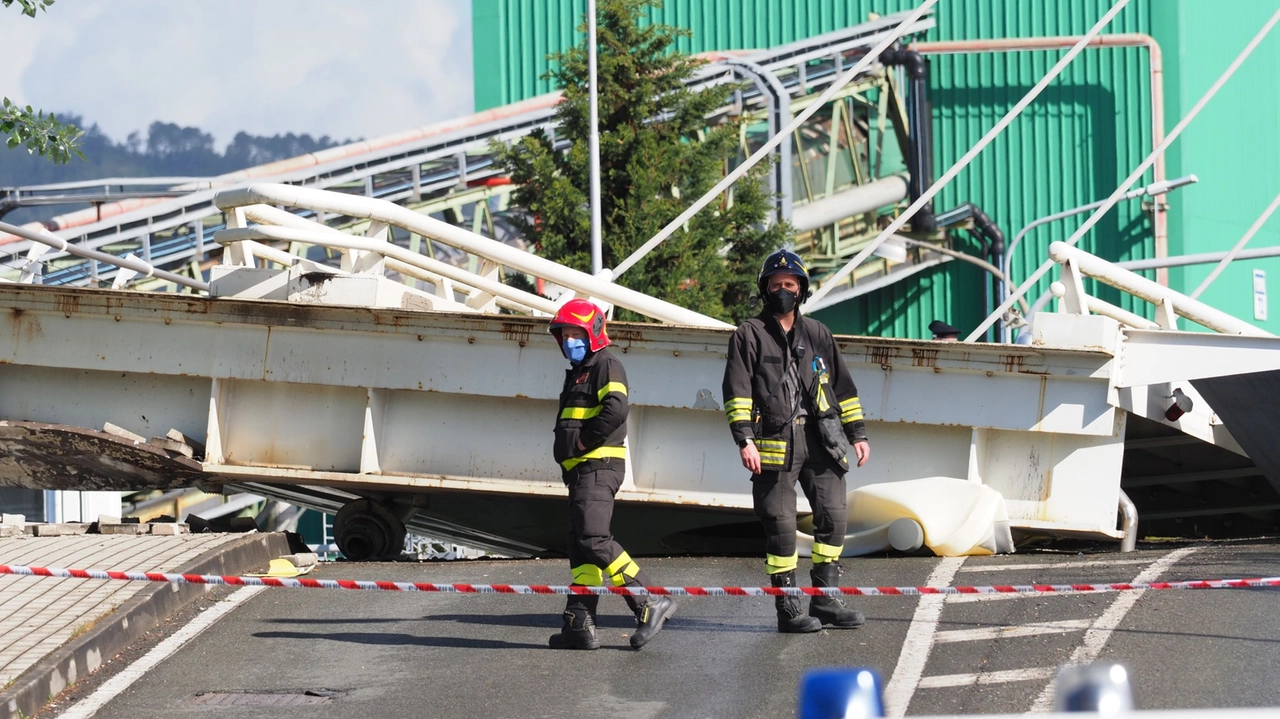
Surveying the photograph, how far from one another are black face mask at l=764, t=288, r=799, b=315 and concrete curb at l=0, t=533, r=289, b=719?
3.31 metres

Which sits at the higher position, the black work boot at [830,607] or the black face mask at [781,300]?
the black face mask at [781,300]

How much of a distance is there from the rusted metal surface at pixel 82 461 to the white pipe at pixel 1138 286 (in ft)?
19.8

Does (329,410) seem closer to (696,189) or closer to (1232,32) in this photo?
(696,189)

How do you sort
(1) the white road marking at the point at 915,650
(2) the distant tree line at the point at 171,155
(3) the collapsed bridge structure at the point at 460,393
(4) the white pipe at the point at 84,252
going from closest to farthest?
(1) the white road marking at the point at 915,650 < (3) the collapsed bridge structure at the point at 460,393 < (4) the white pipe at the point at 84,252 < (2) the distant tree line at the point at 171,155

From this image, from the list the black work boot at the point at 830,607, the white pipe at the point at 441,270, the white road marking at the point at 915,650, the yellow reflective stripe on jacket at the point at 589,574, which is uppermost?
the white pipe at the point at 441,270

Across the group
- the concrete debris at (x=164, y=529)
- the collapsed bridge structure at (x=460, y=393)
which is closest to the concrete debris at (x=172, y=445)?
the collapsed bridge structure at (x=460, y=393)

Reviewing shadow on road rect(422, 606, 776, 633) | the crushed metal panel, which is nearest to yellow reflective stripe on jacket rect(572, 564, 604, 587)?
shadow on road rect(422, 606, 776, 633)

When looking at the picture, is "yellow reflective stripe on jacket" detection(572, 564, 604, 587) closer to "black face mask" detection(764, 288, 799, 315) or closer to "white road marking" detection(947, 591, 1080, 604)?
"black face mask" detection(764, 288, 799, 315)

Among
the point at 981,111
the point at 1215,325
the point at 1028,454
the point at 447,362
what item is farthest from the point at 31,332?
the point at 981,111

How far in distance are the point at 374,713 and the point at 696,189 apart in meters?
15.2

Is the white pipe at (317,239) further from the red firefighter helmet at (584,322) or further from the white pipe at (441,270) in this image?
the red firefighter helmet at (584,322)

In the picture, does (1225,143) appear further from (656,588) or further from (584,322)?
→ (584,322)

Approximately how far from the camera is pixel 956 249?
3306cm

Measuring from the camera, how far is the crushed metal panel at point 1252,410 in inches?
372
